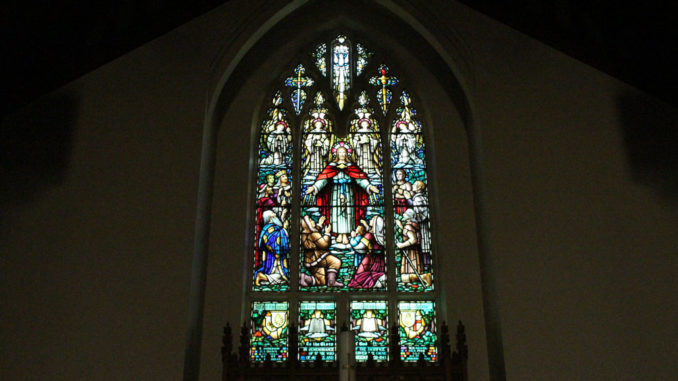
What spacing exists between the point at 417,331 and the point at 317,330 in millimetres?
891

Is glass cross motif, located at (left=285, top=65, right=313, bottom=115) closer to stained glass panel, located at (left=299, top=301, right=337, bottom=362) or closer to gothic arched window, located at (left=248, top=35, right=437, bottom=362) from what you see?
gothic arched window, located at (left=248, top=35, right=437, bottom=362)

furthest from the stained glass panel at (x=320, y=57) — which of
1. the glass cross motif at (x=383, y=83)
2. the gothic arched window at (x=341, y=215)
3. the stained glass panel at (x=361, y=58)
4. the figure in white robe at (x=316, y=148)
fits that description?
the figure in white robe at (x=316, y=148)

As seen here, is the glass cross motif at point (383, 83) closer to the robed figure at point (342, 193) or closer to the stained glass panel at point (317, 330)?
the robed figure at point (342, 193)

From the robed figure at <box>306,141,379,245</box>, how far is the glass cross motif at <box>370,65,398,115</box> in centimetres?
73

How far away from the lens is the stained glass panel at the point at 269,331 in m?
6.75

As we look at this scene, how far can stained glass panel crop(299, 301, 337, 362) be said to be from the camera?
22.1 ft

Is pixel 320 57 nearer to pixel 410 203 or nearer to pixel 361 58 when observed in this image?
pixel 361 58

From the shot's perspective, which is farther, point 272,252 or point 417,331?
point 272,252
